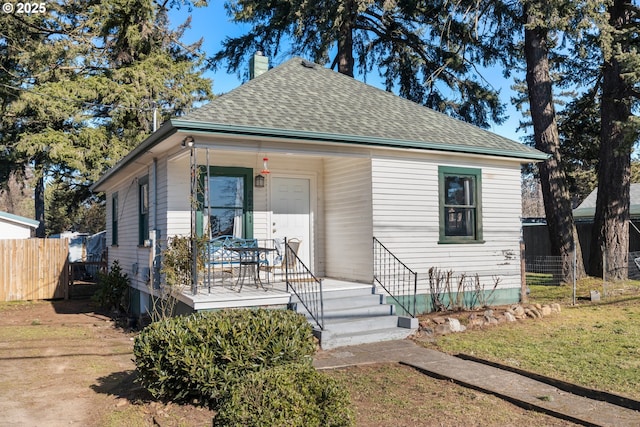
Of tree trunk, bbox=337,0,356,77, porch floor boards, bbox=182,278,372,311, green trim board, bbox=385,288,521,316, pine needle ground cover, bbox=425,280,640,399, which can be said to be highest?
tree trunk, bbox=337,0,356,77

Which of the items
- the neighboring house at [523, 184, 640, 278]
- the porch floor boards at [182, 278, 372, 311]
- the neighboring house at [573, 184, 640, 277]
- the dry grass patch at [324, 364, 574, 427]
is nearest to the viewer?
the dry grass patch at [324, 364, 574, 427]

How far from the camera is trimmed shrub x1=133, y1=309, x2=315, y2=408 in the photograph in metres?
5.05

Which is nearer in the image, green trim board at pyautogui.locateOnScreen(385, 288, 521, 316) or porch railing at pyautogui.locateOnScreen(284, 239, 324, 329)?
porch railing at pyautogui.locateOnScreen(284, 239, 324, 329)

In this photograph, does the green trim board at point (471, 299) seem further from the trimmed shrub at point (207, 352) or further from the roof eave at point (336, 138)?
the trimmed shrub at point (207, 352)

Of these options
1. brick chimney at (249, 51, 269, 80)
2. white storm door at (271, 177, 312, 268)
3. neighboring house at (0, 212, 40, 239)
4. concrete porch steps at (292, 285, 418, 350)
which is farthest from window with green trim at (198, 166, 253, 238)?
neighboring house at (0, 212, 40, 239)

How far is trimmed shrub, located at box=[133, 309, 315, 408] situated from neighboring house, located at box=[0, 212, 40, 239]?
55.4ft

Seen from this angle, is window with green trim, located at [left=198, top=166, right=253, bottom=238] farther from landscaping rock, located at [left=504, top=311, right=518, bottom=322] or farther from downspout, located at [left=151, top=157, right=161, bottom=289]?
landscaping rock, located at [left=504, top=311, right=518, bottom=322]

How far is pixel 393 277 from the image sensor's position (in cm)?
963

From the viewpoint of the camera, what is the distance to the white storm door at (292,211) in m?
10.7

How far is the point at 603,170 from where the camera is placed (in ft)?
48.8

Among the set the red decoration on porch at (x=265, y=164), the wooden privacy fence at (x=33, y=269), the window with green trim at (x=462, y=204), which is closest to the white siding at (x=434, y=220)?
the window with green trim at (x=462, y=204)

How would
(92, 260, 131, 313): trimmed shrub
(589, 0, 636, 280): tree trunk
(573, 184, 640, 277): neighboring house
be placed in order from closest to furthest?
(92, 260, 131, 313): trimmed shrub
(589, 0, 636, 280): tree trunk
(573, 184, 640, 277): neighboring house

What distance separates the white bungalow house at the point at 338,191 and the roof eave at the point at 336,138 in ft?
0.07

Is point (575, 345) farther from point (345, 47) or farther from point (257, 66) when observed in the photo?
point (345, 47)
